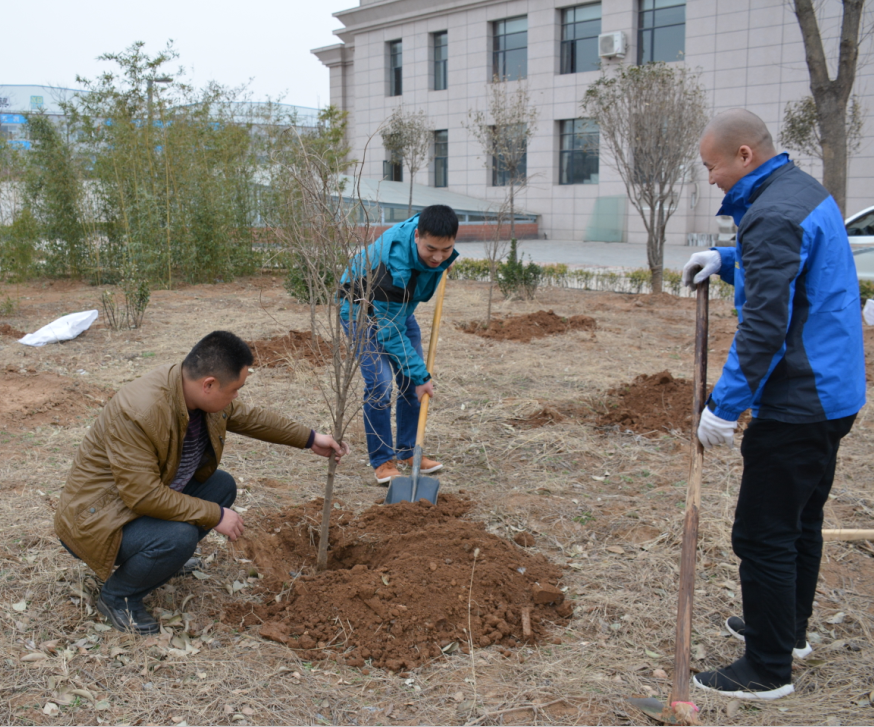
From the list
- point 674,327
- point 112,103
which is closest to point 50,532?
point 674,327

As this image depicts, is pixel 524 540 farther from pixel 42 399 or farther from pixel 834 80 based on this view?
pixel 834 80

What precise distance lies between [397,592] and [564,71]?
23.7 m

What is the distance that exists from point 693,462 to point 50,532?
2713mm

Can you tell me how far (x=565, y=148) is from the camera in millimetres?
23875

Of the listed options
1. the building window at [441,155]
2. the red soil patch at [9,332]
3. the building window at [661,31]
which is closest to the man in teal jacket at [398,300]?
the red soil patch at [9,332]

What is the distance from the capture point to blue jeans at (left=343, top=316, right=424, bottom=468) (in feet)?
12.4

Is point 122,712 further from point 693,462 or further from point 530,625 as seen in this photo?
point 693,462

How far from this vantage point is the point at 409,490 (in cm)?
364

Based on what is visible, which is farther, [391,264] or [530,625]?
[391,264]

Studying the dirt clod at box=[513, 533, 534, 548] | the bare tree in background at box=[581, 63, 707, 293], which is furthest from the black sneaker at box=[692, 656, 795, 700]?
the bare tree in background at box=[581, 63, 707, 293]

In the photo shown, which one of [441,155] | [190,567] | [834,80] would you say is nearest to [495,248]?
[834,80]

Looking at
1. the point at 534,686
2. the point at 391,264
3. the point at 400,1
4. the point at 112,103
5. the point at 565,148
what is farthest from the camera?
the point at 400,1

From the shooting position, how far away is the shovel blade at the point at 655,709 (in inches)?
81.8

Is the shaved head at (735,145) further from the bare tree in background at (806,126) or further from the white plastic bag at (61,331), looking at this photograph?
the bare tree in background at (806,126)
